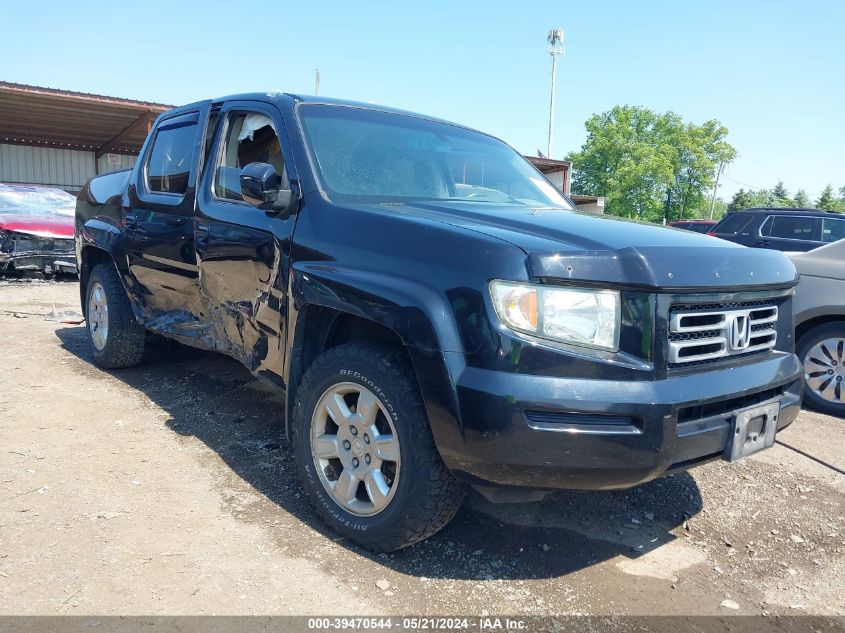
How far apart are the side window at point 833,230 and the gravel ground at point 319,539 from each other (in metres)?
6.44

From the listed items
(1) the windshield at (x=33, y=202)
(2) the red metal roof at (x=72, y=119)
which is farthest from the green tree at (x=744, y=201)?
(1) the windshield at (x=33, y=202)

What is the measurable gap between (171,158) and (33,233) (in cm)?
759

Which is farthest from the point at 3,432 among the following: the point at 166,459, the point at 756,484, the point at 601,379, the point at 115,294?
the point at 756,484

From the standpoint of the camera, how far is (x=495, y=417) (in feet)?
7.02

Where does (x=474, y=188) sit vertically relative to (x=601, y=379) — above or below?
above

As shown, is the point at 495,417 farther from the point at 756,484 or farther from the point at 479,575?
the point at 756,484

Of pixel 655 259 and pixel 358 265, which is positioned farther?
pixel 358 265

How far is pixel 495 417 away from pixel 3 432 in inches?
127

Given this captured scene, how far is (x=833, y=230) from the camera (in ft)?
30.9

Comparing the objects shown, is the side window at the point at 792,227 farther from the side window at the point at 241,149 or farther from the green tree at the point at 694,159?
the green tree at the point at 694,159

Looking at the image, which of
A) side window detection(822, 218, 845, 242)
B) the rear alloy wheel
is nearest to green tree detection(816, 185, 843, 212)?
side window detection(822, 218, 845, 242)

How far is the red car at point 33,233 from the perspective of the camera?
10.3m

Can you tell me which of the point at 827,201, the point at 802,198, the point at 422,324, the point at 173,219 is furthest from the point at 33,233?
the point at 802,198

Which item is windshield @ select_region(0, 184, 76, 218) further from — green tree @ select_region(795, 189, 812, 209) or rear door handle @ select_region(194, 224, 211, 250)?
green tree @ select_region(795, 189, 812, 209)
